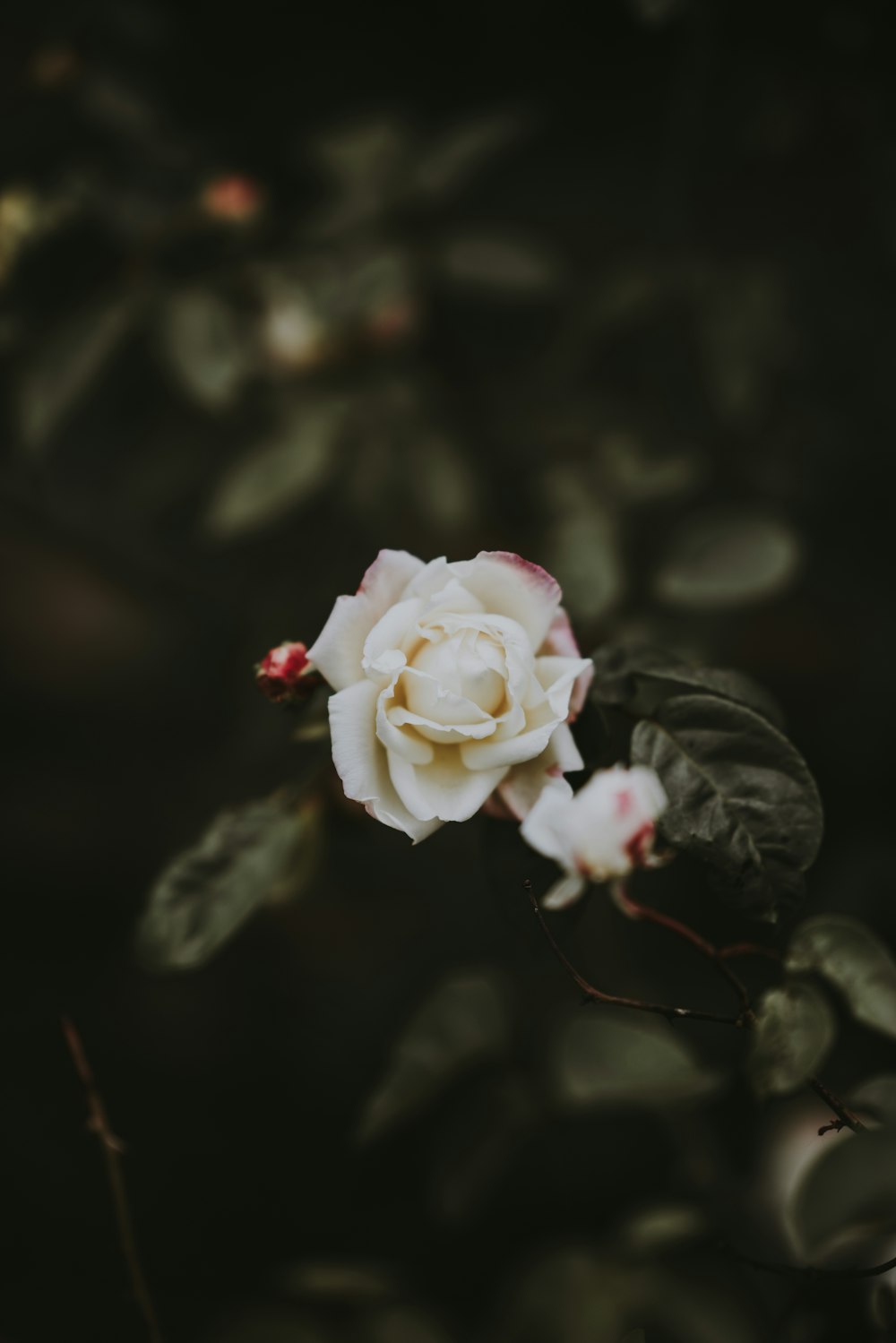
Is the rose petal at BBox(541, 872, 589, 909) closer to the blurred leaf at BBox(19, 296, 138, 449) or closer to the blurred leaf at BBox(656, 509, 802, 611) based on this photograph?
the blurred leaf at BBox(656, 509, 802, 611)

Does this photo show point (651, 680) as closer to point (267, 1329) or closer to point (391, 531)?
point (391, 531)

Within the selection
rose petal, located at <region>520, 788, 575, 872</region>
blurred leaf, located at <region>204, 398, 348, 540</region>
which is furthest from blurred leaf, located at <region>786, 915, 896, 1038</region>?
blurred leaf, located at <region>204, 398, 348, 540</region>

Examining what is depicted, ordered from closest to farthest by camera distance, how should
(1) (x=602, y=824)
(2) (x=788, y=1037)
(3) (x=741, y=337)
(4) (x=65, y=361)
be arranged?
(1) (x=602, y=824) < (2) (x=788, y=1037) < (4) (x=65, y=361) < (3) (x=741, y=337)

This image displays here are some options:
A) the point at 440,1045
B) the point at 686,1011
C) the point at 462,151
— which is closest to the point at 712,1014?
the point at 686,1011

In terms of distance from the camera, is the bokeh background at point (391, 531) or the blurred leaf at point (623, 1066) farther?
the bokeh background at point (391, 531)

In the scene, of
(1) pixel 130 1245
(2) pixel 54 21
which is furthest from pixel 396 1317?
(2) pixel 54 21

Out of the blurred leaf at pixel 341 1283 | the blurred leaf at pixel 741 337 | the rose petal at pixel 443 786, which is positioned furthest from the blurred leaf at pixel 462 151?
the blurred leaf at pixel 341 1283

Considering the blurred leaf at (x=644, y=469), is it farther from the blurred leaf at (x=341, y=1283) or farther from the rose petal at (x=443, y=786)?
the blurred leaf at (x=341, y=1283)

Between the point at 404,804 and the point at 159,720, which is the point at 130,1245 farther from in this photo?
the point at 159,720
